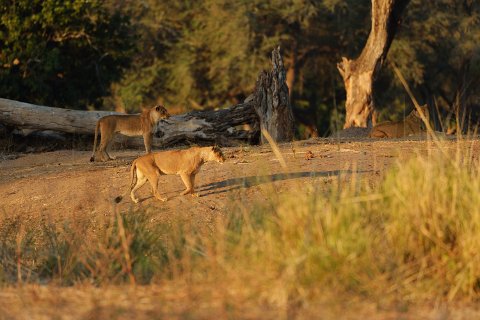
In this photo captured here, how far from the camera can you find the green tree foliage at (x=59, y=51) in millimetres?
20375

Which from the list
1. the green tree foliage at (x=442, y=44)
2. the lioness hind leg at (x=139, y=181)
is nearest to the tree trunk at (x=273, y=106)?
the lioness hind leg at (x=139, y=181)

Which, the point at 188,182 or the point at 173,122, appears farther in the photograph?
the point at 173,122

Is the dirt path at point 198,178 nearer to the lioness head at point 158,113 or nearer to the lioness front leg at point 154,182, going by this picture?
the lioness front leg at point 154,182

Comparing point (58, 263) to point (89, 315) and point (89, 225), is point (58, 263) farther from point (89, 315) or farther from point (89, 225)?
point (89, 225)

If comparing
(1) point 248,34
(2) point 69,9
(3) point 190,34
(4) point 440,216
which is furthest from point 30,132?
(3) point 190,34

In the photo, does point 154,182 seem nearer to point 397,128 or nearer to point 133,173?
point 133,173

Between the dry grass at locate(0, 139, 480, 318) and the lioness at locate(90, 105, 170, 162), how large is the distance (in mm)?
7514

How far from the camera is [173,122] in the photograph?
598 inches

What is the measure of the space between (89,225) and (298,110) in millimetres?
25562

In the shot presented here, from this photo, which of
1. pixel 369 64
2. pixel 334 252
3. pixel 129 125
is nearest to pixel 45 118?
pixel 129 125

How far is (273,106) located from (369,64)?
502 cm

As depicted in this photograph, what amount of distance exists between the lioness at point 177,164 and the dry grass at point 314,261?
12.0 ft

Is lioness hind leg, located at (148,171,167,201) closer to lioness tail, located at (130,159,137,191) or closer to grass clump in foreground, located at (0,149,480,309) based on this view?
lioness tail, located at (130,159,137,191)

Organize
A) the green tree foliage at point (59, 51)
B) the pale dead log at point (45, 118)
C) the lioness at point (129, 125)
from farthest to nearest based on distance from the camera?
1. the green tree foliage at point (59, 51)
2. the pale dead log at point (45, 118)
3. the lioness at point (129, 125)
